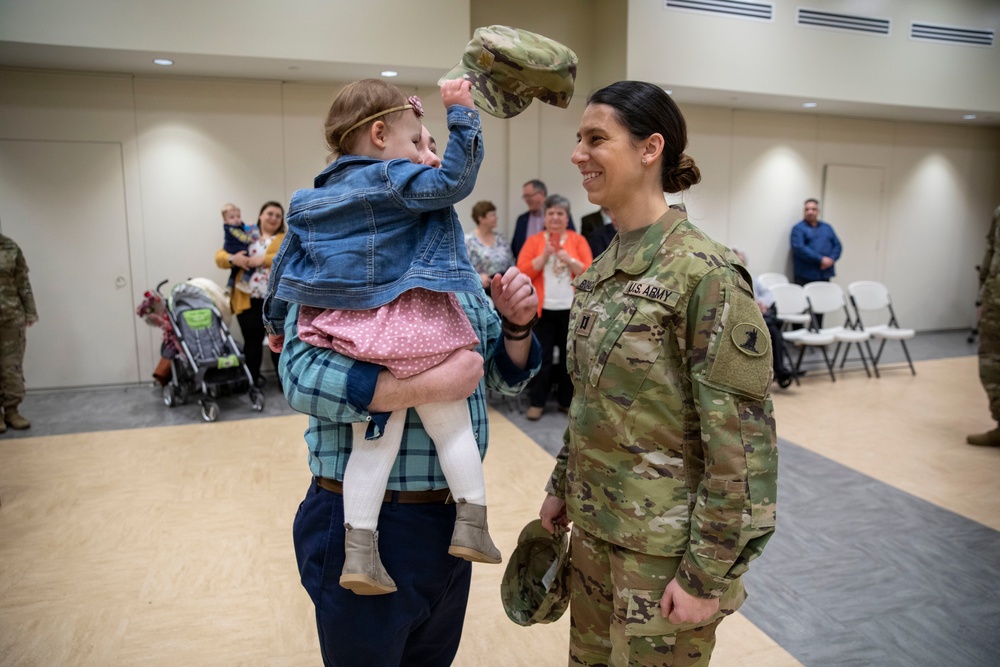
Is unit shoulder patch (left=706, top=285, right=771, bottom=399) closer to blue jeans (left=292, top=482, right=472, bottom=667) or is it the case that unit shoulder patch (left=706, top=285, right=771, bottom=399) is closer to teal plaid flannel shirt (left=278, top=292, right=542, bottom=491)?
teal plaid flannel shirt (left=278, top=292, right=542, bottom=491)

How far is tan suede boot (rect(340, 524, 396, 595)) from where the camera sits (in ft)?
4.01

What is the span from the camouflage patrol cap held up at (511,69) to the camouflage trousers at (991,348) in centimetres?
451

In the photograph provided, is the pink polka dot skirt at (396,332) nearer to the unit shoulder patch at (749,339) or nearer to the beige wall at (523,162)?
the unit shoulder patch at (749,339)

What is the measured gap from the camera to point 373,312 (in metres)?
1.25

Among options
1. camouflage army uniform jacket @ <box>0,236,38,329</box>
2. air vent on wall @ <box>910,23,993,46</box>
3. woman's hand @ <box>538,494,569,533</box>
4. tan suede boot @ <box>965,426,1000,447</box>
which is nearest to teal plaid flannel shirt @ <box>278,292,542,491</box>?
woman's hand @ <box>538,494,569,533</box>

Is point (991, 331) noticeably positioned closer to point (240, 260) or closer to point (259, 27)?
point (240, 260)

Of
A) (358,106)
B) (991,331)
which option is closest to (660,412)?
(358,106)

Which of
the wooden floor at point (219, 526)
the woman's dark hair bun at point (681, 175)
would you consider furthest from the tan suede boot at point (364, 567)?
the wooden floor at point (219, 526)

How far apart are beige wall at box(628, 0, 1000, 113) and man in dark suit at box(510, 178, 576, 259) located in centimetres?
169

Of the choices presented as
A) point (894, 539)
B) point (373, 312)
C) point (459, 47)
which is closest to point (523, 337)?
point (373, 312)

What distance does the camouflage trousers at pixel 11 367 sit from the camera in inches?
204

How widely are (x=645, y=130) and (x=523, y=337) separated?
0.50 metres

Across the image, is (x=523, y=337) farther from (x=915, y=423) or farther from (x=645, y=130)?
(x=915, y=423)

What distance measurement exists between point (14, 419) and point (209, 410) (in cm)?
145
